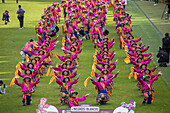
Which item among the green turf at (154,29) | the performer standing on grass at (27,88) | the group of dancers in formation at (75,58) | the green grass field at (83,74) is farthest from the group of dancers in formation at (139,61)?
the performer standing on grass at (27,88)

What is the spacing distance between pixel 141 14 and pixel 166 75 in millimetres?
20824

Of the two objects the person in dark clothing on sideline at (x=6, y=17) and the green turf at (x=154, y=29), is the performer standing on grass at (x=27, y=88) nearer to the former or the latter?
the green turf at (x=154, y=29)

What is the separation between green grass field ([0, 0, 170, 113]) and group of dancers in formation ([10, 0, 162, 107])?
478 millimetres

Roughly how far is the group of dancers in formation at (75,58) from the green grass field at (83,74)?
1.57 feet

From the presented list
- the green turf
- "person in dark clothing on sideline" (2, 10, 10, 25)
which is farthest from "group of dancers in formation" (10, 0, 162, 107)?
"person in dark clothing on sideline" (2, 10, 10, 25)

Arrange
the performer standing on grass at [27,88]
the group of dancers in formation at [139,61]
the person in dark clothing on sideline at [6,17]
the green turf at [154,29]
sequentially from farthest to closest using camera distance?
the person in dark clothing on sideline at [6,17], the green turf at [154,29], the group of dancers in formation at [139,61], the performer standing on grass at [27,88]

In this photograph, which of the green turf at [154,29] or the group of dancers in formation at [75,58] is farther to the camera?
the green turf at [154,29]

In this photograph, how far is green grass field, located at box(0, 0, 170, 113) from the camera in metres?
19.0

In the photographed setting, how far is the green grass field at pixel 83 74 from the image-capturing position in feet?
62.5

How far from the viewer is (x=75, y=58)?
80.2ft

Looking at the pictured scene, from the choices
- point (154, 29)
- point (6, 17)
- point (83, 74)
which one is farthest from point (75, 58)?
point (6, 17)

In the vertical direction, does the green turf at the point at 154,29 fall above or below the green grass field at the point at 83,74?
above

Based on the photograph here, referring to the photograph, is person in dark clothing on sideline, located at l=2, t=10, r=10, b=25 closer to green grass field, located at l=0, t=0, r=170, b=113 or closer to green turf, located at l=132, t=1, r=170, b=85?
green grass field, located at l=0, t=0, r=170, b=113

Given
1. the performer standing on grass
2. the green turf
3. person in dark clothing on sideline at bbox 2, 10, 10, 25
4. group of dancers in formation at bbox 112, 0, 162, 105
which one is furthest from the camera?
person in dark clothing on sideline at bbox 2, 10, 10, 25
